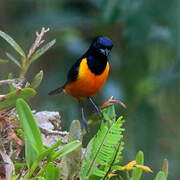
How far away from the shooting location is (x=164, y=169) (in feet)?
4.14

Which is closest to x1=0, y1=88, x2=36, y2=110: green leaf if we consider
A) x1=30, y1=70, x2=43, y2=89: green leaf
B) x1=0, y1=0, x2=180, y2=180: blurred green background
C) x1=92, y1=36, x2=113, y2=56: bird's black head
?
x1=30, y1=70, x2=43, y2=89: green leaf

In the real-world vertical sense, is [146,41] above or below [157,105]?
above

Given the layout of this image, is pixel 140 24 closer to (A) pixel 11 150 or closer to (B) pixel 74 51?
(B) pixel 74 51

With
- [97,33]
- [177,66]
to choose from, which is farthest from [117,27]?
[177,66]

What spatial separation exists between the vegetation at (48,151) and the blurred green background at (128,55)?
8.95 ft

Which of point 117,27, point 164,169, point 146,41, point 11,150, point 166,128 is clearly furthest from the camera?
point 166,128

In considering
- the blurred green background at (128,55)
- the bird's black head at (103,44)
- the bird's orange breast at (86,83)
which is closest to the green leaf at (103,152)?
the bird's black head at (103,44)

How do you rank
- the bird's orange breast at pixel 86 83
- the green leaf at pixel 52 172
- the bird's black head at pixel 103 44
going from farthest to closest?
the bird's orange breast at pixel 86 83, the bird's black head at pixel 103 44, the green leaf at pixel 52 172

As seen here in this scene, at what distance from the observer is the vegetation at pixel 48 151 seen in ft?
3.56

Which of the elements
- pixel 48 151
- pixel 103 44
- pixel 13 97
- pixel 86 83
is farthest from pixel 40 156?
pixel 86 83

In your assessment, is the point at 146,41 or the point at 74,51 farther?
the point at 74,51

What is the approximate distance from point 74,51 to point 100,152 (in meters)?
3.53

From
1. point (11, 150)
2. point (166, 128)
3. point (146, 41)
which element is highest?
point (146, 41)

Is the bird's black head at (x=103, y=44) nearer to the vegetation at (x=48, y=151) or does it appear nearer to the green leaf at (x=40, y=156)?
the vegetation at (x=48, y=151)
